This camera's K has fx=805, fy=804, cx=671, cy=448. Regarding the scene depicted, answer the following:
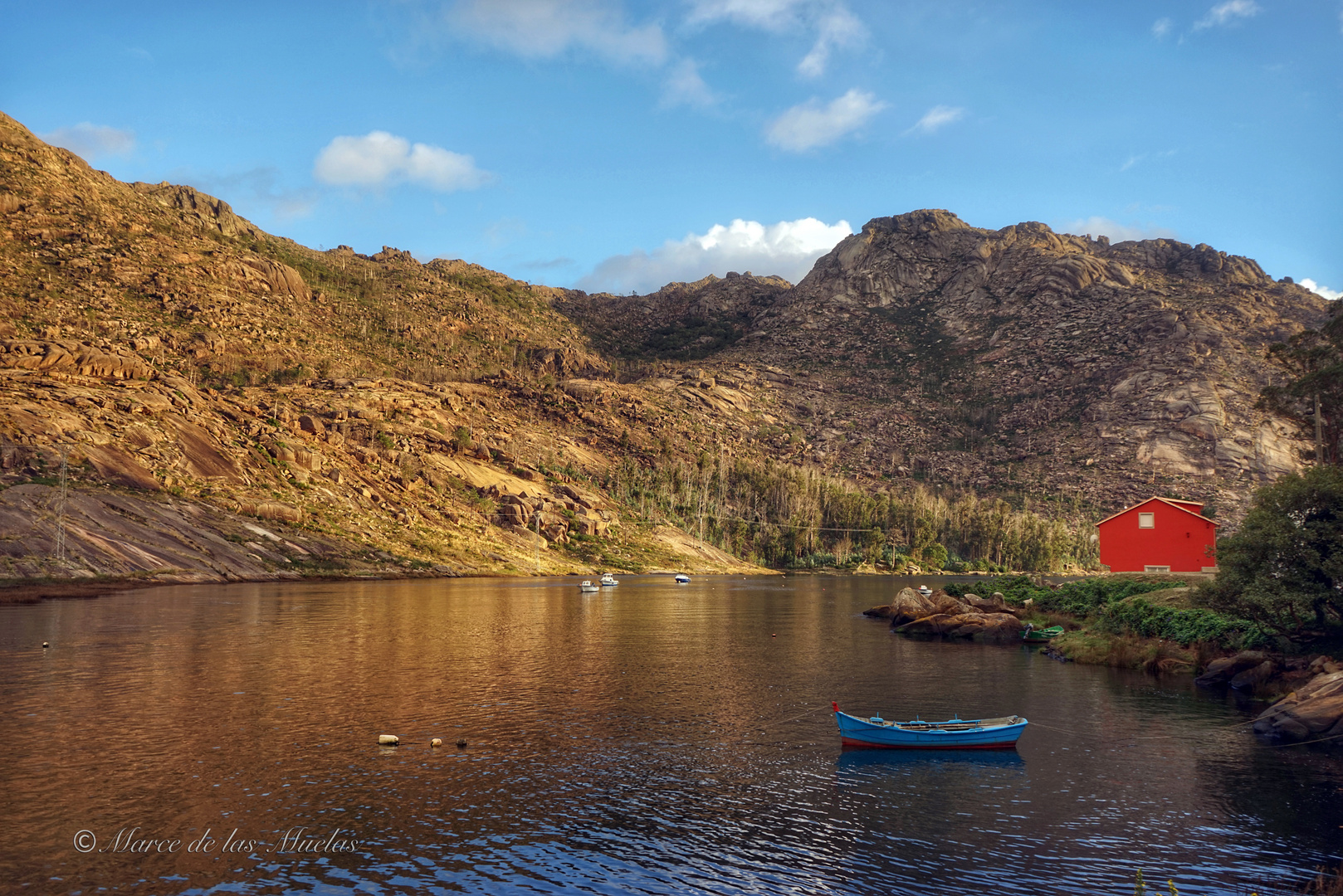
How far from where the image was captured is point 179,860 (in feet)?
60.9

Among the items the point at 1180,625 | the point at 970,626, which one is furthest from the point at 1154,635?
the point at 970,626

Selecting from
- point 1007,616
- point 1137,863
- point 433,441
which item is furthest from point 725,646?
point 433,441

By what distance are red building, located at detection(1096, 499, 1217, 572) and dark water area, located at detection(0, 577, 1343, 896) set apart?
34.9 m

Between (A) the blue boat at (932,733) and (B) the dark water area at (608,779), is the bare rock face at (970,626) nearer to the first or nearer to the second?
(B) the dark water area at (608,779)

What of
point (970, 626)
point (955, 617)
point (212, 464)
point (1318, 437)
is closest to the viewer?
point (1318, 437)

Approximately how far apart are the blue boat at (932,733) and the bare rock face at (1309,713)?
10.9 meters

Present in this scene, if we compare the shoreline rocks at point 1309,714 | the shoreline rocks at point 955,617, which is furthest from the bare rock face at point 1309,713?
the shoreline rocks at point 955,617

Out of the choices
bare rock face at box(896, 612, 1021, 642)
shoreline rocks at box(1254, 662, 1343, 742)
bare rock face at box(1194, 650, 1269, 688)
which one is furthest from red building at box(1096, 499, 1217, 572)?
shoreline rocks at box(1254, 662, 1343, 742)

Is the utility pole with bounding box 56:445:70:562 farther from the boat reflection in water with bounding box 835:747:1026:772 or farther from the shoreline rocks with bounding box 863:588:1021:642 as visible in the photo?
the boat reflection in water with bounding box 835:747:1026:772

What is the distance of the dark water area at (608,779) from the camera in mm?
18562

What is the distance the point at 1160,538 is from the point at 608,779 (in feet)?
236

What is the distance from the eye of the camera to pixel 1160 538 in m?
78.0

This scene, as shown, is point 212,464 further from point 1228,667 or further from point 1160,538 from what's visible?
point 1228,667

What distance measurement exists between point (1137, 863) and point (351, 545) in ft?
418
